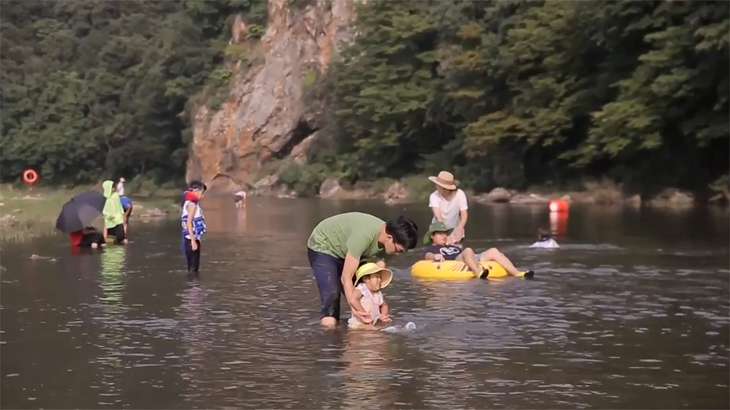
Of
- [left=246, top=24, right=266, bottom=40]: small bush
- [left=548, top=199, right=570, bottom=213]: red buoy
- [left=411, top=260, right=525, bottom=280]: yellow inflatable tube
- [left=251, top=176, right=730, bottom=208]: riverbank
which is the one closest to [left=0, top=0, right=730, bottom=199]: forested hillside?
[left=246, top=24, right=266, bottom=40]: small bush

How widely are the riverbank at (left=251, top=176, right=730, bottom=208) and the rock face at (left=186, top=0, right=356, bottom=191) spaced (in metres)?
9.08

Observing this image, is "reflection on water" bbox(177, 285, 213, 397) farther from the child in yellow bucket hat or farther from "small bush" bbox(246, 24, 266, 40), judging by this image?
"small bush" bbox(246, 24, 266, 40)

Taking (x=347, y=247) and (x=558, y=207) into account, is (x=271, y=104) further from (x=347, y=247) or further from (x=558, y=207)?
(x=347, y=247)

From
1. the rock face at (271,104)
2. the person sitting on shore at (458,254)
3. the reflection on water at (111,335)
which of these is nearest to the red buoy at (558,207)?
the person sitting on shore at (458,254)

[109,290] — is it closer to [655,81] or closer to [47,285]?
[47,285]

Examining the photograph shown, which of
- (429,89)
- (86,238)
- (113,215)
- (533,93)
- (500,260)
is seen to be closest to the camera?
(500,260)

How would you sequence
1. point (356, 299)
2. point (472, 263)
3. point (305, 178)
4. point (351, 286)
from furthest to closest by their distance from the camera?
point (305, 178) → point (472, 263) → point (356, 299) → point (351, 286)

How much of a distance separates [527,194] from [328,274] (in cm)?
4164

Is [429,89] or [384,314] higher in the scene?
[429,89]

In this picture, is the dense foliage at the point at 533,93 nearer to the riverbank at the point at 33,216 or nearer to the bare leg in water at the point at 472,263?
the riverbank at the point at 33,216

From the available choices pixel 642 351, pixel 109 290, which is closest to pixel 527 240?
pixel 109 290

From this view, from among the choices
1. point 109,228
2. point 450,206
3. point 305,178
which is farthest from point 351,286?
point 305,178

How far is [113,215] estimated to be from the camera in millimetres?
26172

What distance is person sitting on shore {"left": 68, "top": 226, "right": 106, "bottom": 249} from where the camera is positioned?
25000 millimetres
